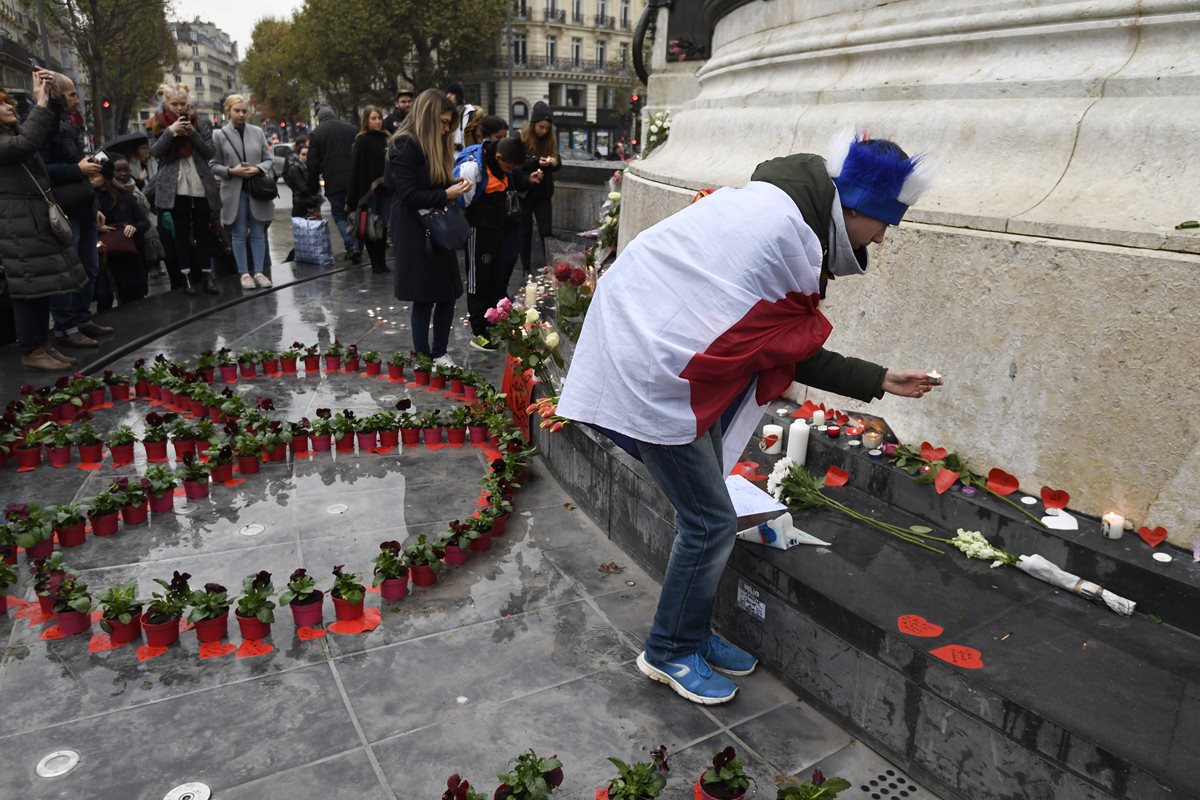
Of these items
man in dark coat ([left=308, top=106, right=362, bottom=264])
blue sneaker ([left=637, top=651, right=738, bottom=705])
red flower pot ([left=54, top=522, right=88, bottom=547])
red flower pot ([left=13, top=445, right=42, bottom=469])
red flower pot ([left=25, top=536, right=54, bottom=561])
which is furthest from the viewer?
man in dark coat ([left=308, top=106, right=362, bottom=264])

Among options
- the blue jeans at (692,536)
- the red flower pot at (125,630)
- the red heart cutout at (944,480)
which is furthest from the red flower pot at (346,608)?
the red heart cutout at (944,480)

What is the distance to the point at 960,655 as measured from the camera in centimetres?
276

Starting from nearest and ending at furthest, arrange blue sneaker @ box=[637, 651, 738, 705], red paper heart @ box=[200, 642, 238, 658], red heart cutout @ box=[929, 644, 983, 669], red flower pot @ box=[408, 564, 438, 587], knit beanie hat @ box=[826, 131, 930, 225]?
1. knit beanie hat @ box=[826, 131, 930, 225]
2. red heart cutout @ box=[929, 644, 983, 669]
3. blue sneaker @ box=[637, 651, 738, 705]
4. red paper heart @ box=[200, 642, 238, 658]
5. red flower pot @ box=[408, 564, 438, 587]

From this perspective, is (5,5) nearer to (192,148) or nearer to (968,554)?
(192,148)

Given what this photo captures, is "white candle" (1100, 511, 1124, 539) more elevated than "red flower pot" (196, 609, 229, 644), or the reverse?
"white candle" (1100, 511, 1124, 539)

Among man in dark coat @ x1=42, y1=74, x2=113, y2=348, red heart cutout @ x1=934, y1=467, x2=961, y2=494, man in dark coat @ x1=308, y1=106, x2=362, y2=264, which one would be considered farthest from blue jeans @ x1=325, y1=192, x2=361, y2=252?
red heart cutout @ x1=934, y1=467, x2=961, y2=494

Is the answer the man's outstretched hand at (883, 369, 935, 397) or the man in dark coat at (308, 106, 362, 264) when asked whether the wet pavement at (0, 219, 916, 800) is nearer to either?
the man's outstretched hand at (883, 369, 935, 397)

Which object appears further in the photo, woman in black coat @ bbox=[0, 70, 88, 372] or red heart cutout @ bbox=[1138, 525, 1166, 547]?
woman in black coat @ bbox=[0, 70, 88, 372]

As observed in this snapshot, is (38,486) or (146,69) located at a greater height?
(146,69)

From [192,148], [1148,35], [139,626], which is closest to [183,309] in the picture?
[192,148]

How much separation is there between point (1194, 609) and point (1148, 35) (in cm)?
215

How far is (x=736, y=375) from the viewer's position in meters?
2.77

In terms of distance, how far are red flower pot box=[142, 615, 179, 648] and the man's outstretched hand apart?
8.99 ft

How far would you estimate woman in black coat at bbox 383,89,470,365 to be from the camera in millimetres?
6359
